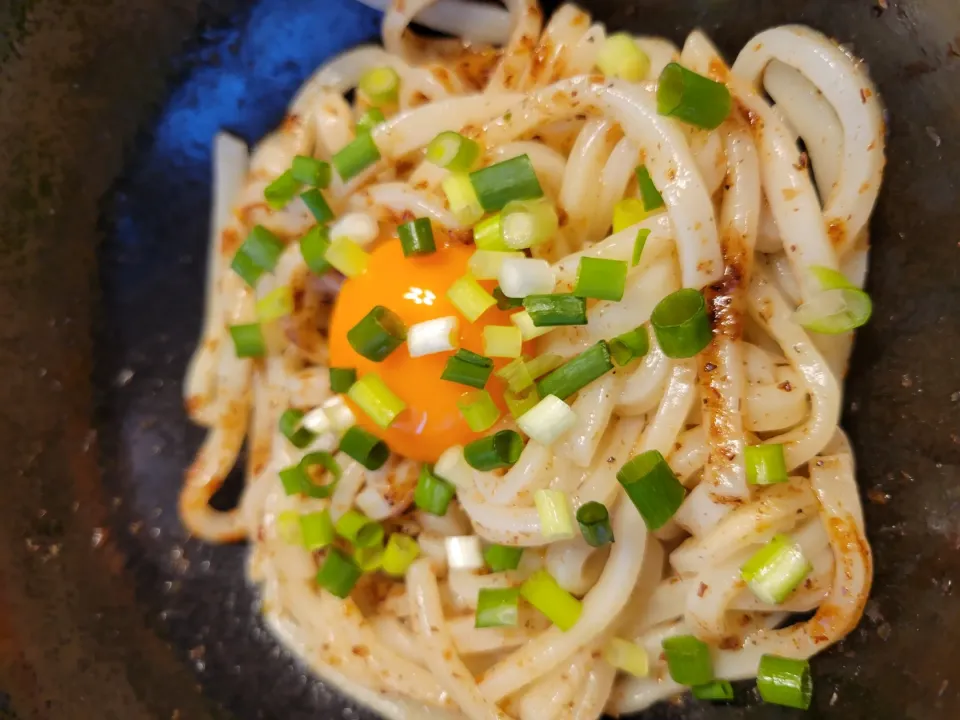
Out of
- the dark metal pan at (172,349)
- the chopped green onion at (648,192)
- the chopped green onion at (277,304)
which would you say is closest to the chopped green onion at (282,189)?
the chopped green onion at (277,304)

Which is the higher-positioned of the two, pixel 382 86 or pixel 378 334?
pixel 382 86

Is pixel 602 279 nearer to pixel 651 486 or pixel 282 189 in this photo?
pixel 651 486

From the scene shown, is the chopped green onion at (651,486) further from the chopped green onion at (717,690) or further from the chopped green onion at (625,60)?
the chopped green onion at (625,60)

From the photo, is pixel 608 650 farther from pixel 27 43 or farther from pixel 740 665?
pixel 27 43

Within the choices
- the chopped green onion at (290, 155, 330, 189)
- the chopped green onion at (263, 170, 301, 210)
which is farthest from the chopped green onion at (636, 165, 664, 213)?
the chopped green onion at (263, 170, 301, 210)

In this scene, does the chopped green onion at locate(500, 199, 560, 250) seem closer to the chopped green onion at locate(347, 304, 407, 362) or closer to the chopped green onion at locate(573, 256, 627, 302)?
the chopped green onion at locate(573, 256, 627, 302)

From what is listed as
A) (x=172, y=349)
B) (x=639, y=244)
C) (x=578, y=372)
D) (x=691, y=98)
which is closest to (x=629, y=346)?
(x=578, y=372)

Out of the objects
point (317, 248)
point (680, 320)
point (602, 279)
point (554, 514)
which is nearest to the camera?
point (680, 320)
